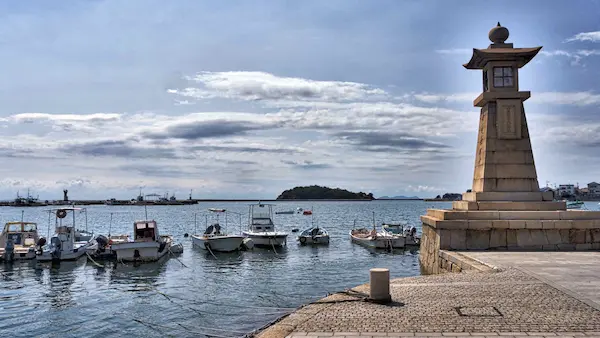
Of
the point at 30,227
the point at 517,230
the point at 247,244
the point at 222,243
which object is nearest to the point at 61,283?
the point at 222,243

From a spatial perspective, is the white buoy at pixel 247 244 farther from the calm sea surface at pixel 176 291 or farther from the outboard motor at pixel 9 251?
the outboard motor at pixel 9 251

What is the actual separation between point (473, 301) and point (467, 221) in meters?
8.50

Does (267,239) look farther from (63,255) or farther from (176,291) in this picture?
(176,291)

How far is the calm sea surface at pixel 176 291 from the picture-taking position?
56.1 ft

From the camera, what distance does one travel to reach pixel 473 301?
1070cm

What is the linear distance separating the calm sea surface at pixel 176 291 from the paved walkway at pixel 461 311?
18.0 feet

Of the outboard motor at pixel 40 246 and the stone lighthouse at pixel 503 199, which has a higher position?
the stone lighthouse at pixel 503 199

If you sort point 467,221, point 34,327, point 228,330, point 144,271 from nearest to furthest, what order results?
point 228,330 → point 34,327 → point 467,221 → point 144,271

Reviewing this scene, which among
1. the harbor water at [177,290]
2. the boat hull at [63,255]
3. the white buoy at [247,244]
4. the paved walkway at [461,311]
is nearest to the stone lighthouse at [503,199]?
the paved walkway at [461,311]

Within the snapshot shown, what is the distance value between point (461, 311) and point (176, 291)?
17077mm

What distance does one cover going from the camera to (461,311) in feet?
32.3

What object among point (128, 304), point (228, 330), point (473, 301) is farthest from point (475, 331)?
point (128, 304)

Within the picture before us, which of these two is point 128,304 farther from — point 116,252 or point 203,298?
point 116,252

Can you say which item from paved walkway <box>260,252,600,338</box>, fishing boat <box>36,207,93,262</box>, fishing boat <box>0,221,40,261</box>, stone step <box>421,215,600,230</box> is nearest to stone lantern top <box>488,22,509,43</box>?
stone step <box>421,215,600,230</box>
